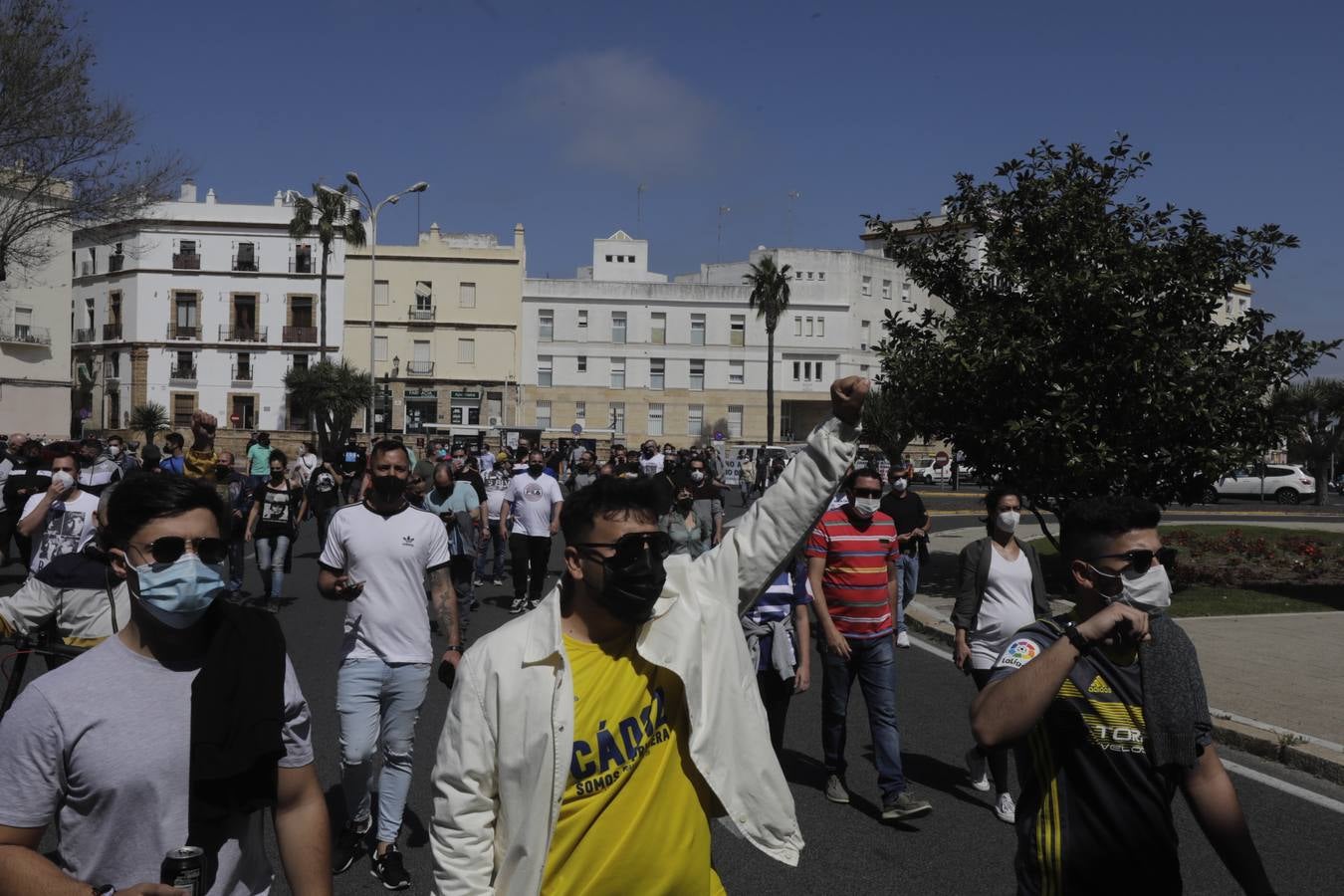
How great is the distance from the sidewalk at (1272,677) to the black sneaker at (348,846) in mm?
5807

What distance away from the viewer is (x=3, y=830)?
2.30 metres

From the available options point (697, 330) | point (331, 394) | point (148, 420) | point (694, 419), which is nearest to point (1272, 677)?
point (331, 394)

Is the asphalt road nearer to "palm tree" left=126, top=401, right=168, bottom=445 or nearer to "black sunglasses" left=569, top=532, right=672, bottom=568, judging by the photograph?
"black sunglasses" left=569, top=532, right=672, bottom=568

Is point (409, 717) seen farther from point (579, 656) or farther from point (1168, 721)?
point (1168, 721)

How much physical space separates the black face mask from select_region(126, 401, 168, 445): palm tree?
54911mm

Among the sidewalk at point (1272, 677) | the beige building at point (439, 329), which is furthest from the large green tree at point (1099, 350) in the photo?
the beige building at point (439, 329)

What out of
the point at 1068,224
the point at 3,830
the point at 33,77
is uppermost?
the point at 33,77

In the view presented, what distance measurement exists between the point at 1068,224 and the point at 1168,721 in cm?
1387

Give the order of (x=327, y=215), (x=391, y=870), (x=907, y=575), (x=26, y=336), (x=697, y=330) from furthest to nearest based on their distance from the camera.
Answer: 1. (x=697, y=330)
2. (x=327, y=215)
3. (x=26, y=336)
4. (x=907, y=575)
5. (x=391, y=870)

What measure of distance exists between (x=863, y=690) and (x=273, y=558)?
8.70 m

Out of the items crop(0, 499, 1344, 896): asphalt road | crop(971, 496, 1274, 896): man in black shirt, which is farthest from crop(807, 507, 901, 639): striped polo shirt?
crop(971, 496, 1274, 896): man in black shirt

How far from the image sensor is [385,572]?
5.73 m

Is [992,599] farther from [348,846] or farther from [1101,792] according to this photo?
[1101,792]

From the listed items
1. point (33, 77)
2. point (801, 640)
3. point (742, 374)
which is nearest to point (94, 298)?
point (742, 374)
